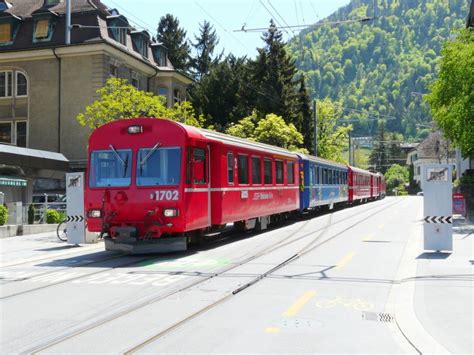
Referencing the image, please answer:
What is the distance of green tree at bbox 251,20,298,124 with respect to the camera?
54719 mm

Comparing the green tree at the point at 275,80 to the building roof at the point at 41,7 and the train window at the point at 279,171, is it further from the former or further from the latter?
the train window at the point at 279,171

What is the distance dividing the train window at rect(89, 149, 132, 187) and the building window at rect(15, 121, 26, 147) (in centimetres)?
2490

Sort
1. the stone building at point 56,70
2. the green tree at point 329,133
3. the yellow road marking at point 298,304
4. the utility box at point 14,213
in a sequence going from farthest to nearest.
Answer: the green tree at point 329,133 → the stone building at point 56,70 → the utility box at point 14,213 → the yellow road marking at point 298,304

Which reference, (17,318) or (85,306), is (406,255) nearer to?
(85,306)

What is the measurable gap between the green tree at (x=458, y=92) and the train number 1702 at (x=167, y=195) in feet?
51.2

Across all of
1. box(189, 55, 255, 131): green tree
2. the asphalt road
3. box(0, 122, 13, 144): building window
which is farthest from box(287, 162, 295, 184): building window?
box(189, 55, 255, 131): green tree

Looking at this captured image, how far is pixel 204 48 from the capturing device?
252 feet

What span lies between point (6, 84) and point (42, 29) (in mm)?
4341

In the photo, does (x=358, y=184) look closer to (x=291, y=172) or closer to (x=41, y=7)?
(x=291, y=172)

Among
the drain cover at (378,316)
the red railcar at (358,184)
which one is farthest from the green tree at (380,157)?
the drain cover at (378,316)

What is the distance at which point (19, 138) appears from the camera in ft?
120

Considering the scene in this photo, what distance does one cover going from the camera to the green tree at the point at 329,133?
228ft

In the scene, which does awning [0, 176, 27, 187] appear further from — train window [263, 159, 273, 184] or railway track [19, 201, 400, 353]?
railway track [19, 201, 400, 353]

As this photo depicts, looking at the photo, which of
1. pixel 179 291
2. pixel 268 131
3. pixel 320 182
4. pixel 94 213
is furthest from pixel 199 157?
pixel 268 131
